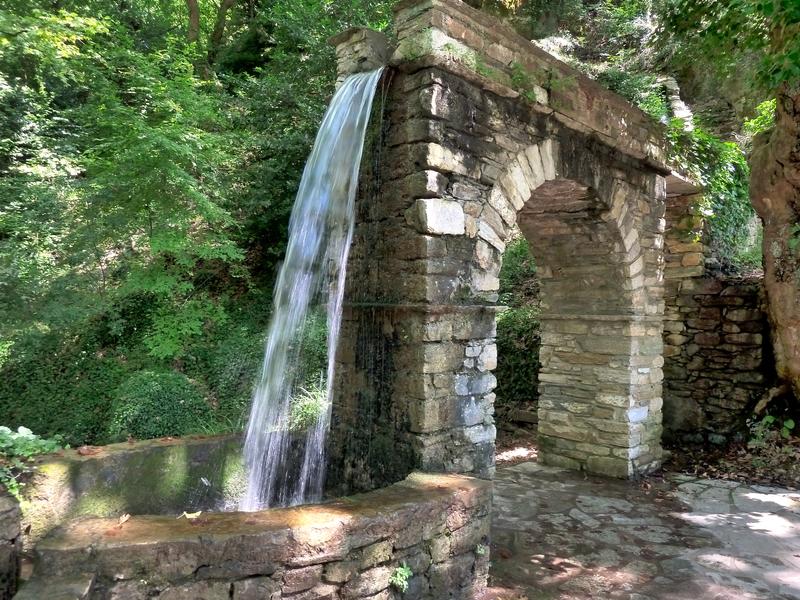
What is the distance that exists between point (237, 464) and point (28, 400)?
5.11 metres

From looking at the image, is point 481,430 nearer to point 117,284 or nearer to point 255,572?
point 255,572

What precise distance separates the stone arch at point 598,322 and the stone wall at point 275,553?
3299 mm

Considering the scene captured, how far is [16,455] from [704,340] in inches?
284

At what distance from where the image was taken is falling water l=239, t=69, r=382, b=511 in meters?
3.99

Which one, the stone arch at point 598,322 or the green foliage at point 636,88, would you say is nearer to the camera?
the stone arch at point 598,322

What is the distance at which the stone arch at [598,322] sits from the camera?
17.5ft

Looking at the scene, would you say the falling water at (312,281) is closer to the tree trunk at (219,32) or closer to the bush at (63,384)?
Answer: the bush at (63,384)

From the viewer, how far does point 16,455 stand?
3.34 meters

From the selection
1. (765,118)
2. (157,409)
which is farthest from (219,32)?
(765,118)

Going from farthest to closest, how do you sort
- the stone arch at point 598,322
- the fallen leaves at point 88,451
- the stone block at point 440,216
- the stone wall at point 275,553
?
the stone arch at point 598,322 → the fallen leaves at point 88,451 → the stone block at point 440,216 → the stone wall at point 275,553

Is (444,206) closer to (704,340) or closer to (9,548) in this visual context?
(9,548)

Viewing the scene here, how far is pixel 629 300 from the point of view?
5672 millimetres

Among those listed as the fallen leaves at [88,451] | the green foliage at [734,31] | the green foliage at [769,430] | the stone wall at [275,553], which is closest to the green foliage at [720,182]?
the green foliage at [734,31]

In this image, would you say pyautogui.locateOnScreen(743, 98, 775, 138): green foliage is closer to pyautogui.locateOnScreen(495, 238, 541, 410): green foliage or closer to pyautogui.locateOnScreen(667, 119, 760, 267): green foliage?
pyautogui.locateOnScreen(667, 119, 760, 267): green foliage
